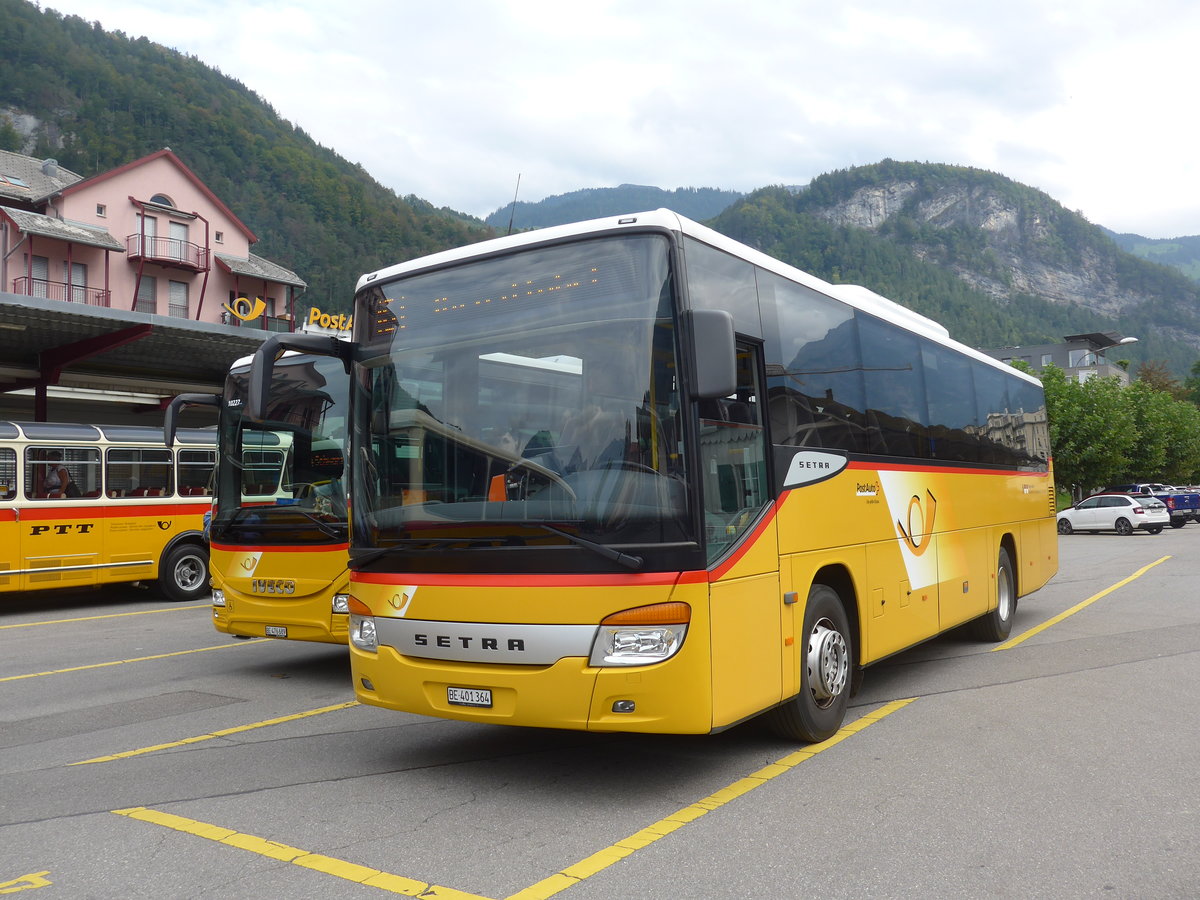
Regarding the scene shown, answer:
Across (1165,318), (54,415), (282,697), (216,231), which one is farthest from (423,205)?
(1165,318)

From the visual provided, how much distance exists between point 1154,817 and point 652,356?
3.27 meters

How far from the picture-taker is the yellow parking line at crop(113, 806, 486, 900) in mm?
4141

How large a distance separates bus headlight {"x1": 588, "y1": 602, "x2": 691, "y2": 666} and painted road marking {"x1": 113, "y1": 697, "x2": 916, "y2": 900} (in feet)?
2.60

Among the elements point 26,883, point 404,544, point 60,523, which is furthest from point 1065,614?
point 60,523

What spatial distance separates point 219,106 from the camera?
86750mm

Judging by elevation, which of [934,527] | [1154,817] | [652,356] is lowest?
[1154,817]

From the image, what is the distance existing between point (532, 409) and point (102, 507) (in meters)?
12.7

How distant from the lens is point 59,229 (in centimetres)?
4056

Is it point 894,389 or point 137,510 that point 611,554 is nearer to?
point 894,389

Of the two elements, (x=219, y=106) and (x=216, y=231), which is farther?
(x=219, y=106)

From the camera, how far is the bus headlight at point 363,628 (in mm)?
5895

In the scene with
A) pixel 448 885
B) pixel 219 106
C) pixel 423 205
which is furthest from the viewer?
pixel 423 205

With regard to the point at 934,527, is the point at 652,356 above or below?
above

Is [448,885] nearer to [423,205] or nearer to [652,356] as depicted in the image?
[652,356]
